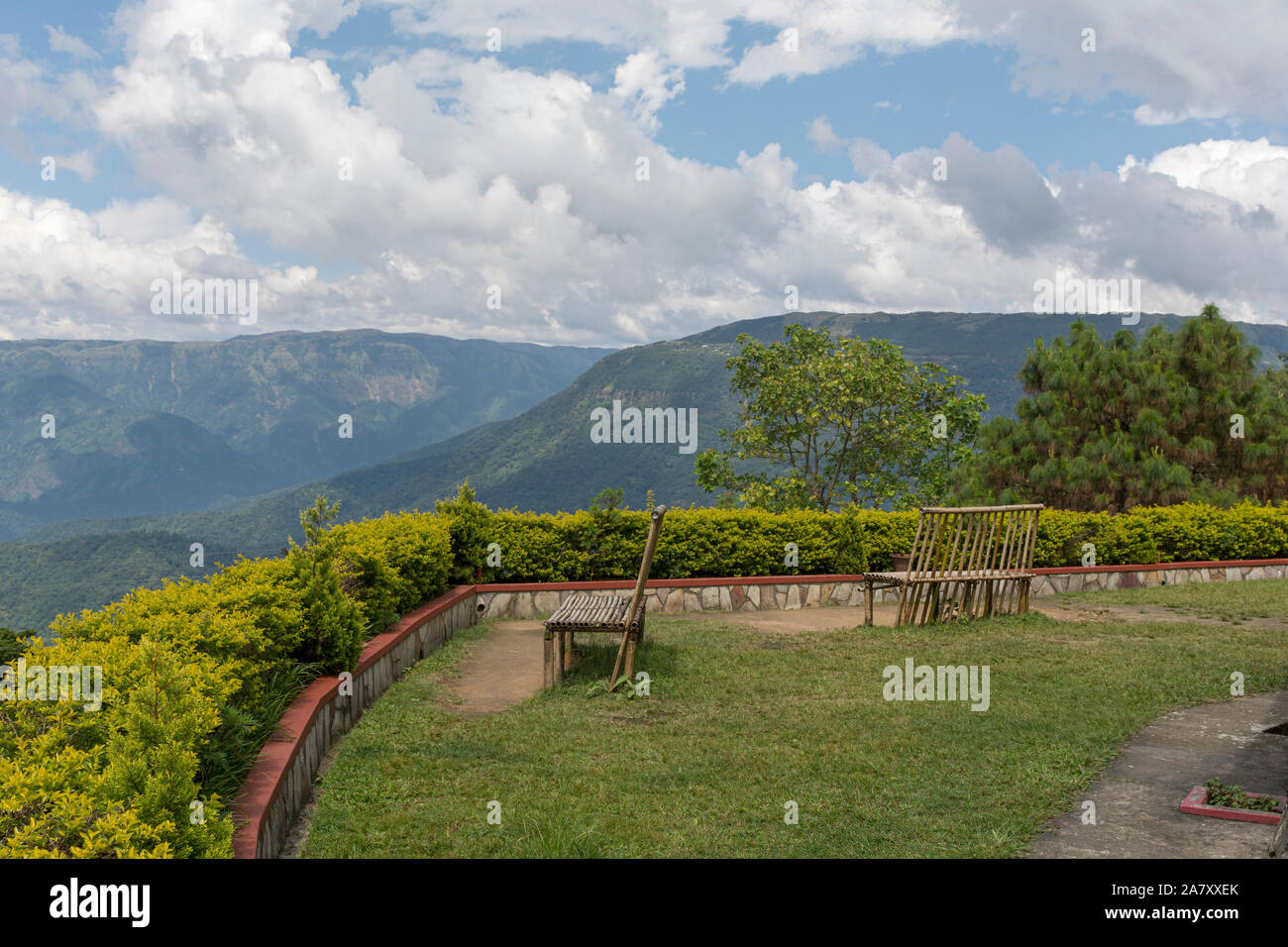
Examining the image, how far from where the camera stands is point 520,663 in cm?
946

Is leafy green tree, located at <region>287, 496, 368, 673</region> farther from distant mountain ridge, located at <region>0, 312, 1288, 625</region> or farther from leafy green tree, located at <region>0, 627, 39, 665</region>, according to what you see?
distant mountain ridge, located at <region>0, 312, 1288, 625</region>

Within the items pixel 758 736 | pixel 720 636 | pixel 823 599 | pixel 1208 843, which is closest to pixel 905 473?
pixel 823 599

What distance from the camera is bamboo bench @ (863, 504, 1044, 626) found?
10.8 m

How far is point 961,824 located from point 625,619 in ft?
12.4

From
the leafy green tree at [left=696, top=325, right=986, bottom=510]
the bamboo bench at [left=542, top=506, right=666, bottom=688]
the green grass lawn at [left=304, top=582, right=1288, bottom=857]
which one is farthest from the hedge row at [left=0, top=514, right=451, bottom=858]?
the leafy green tree at [left=696, top=325, right=986, bottom=510]

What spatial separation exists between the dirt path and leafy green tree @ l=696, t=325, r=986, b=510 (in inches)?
522

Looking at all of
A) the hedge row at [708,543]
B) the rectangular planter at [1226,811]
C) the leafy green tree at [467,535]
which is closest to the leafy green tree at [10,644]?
the leafy green tree at [467,535]

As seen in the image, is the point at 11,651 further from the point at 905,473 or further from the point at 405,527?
the point at 905,473

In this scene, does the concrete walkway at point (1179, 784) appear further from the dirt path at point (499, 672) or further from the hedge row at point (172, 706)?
the dirt path at point (499, 672)

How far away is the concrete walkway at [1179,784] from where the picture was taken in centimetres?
441

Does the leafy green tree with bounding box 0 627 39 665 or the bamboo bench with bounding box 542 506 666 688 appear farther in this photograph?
the bamboo bench with bounding box 542 506 666 688

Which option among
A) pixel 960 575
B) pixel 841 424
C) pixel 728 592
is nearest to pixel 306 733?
pixel 960 575

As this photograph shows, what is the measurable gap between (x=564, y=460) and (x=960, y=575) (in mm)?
126632

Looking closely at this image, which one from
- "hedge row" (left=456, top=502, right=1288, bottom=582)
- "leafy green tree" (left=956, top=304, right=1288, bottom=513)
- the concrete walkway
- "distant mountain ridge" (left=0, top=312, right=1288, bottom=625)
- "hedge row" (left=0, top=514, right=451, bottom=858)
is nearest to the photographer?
"hedge row" (left=0, top=514, right=451, bottom=858)
